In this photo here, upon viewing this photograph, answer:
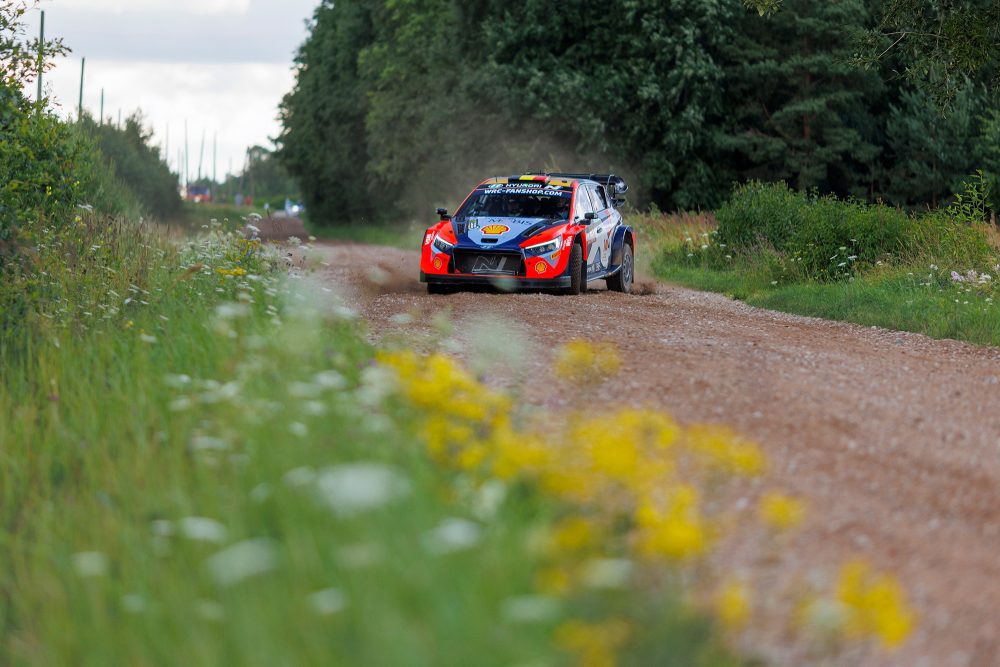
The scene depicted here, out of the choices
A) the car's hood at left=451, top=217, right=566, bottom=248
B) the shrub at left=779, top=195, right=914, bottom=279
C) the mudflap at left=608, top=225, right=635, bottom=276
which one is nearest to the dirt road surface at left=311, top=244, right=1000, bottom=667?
the car's hood at left=451, top=217, right=566, bottom=248

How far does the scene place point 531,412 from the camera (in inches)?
260

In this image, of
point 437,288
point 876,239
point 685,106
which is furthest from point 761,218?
point 685,106

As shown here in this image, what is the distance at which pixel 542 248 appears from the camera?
53.4ft

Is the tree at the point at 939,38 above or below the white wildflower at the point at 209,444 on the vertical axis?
above

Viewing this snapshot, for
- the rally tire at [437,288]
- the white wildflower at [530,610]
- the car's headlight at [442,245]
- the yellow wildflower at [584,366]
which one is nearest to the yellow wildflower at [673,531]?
the white wildflower at [530,610]

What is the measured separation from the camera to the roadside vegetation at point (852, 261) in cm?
1466

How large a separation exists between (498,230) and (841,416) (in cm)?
940

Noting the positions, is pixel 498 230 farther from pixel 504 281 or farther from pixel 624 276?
pixel 624 276

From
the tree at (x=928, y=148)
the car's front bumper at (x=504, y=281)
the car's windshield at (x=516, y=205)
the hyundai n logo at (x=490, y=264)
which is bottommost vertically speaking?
the car's front bumper at (x=504, y=281)

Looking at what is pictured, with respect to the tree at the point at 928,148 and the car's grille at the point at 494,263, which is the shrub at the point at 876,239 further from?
the tree at the point at 928,148

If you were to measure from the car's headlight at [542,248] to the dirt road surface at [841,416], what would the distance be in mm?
1613

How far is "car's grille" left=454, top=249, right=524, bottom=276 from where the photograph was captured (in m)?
16.3

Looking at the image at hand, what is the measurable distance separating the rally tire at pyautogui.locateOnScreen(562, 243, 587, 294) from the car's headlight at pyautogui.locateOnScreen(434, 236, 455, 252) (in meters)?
1.59

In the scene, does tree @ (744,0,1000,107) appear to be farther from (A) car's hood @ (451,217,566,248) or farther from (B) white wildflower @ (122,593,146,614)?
(B) white wildflower @ (122,593,146,614)
